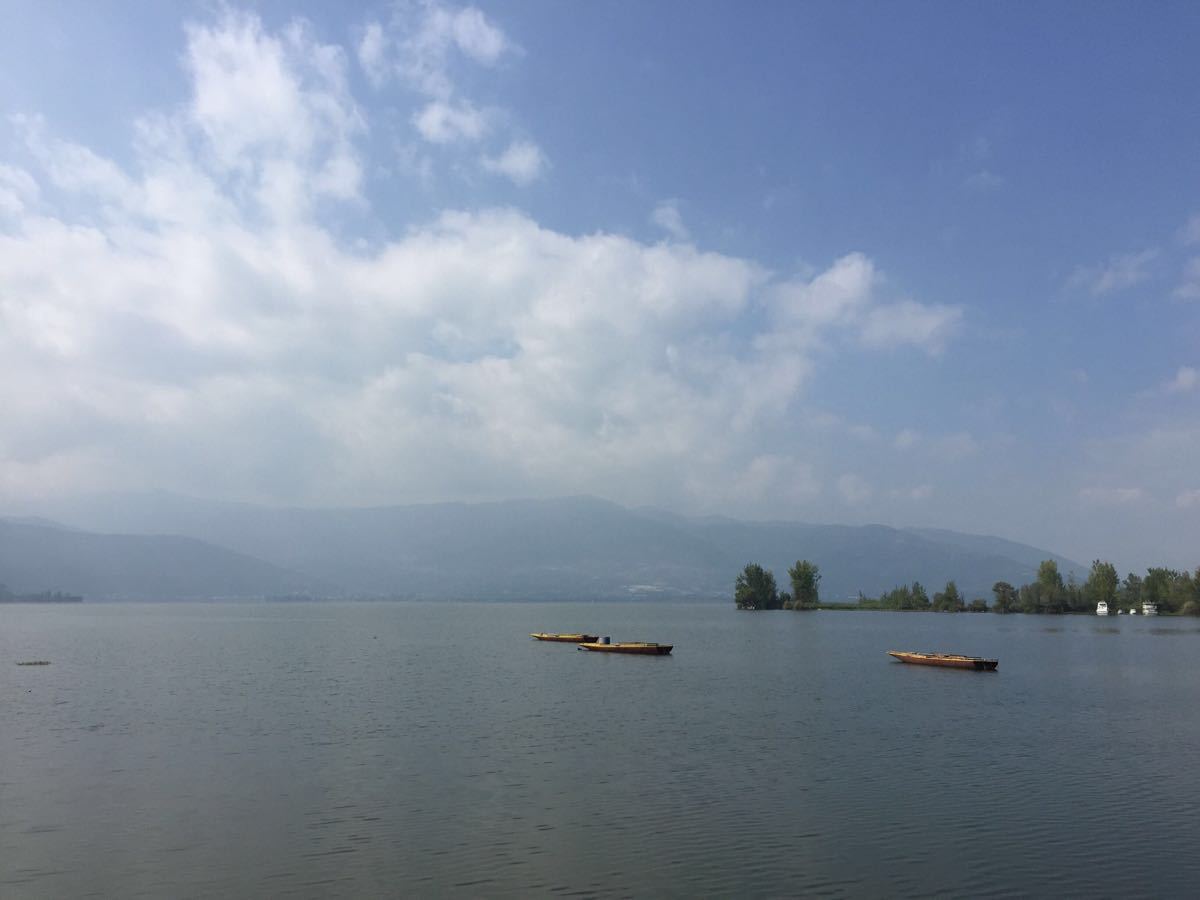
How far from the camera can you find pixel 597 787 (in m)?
32.8

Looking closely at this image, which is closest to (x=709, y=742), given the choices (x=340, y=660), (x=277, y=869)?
(x=277, y=869)

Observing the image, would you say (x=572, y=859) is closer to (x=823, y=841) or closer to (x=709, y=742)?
(x=823, y=841)

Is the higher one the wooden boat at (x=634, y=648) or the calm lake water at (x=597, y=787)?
the wooden boat at (x=634, y=648)

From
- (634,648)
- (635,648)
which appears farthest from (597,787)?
(634,648)

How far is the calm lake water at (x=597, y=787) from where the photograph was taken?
77.3ft

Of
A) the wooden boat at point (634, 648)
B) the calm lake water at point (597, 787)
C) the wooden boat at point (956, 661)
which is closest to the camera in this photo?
the calm lake water at point (597, 787)

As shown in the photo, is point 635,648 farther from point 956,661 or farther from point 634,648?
point 956,661

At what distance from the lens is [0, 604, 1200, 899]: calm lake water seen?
23547mm

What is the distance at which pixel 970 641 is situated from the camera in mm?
132875

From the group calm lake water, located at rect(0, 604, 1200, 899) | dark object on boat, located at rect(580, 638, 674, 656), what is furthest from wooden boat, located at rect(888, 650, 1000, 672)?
dark object on boat, located at rect(580, 638, 674, 656)

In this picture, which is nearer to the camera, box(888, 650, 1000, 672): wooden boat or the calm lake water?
the calm lake water

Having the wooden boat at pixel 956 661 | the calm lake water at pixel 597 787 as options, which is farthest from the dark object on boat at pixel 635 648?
the calm lake water at pixel 597 787

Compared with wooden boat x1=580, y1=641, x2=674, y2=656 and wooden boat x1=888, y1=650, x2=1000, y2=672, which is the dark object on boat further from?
wooden boat x1=888, y1=650, x2=1000, y2=672

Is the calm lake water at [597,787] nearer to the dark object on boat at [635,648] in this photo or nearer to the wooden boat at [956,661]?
the wooden boat at [956,661]
